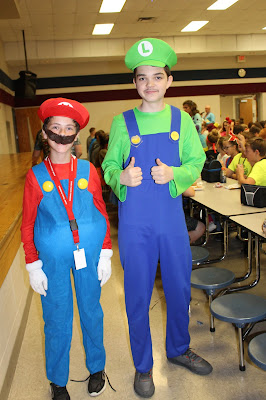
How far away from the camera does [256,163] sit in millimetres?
3641

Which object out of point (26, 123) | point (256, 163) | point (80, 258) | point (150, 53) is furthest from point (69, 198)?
point (26, 123)

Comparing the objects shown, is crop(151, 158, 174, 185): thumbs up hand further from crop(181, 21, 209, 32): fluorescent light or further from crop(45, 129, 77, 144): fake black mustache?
crop(181, 21, 209, 32): fluorescent light

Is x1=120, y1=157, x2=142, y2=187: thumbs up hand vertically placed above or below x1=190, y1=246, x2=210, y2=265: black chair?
above

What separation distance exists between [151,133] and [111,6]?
689cm

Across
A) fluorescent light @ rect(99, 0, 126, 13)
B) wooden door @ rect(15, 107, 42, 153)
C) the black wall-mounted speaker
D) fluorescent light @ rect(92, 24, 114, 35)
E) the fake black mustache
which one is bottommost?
the fake black mustache

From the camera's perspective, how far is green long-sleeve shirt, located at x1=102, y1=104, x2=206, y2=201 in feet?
6.07

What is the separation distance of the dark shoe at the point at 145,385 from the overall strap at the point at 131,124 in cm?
126

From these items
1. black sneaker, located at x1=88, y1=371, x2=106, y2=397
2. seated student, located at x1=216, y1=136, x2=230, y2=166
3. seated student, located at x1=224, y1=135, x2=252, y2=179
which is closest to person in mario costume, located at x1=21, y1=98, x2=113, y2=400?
black sneaker, located at x1=88, y1=371, x2=106, y2=397

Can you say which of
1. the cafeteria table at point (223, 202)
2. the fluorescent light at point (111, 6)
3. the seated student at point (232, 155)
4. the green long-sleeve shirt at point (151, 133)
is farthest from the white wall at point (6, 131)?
the green long-sleeve shirt at point (151, 133)

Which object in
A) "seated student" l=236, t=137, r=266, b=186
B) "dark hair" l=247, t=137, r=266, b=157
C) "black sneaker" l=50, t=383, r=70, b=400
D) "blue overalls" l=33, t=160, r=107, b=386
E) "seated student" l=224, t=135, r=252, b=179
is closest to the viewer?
"blue overalls" l=33, t=160, r=107, b=386

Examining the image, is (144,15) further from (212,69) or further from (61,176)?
(61,176)

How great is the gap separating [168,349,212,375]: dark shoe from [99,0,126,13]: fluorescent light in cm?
706

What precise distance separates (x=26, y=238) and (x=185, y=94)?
12714mm

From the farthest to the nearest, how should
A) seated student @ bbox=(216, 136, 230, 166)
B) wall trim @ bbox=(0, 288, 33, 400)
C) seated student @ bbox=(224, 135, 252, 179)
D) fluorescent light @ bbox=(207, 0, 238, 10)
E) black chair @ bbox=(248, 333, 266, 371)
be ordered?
fluorescent light @ bbox=(207, 0, 238, 10) < seated student @ bbox=(216, 136, 230, 166) < seated student @ bbox=(224, 135, 252, 179) < wall trim @ bbox=(0, 288, 33, 400) < black chair @ bbox=(248, 333, 266, 371)
